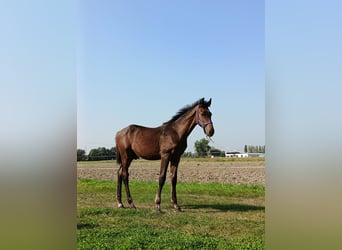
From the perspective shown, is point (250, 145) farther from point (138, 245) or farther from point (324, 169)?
point (138, 245)

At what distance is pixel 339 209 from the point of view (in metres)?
3.04

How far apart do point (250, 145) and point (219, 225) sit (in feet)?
2.85

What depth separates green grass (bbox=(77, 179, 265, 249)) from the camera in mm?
3707

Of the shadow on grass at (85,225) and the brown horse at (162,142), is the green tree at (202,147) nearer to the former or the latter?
the brown horse at (162,142)

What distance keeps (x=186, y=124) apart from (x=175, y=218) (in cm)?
98

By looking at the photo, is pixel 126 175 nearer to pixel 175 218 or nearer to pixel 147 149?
pixel 147 149

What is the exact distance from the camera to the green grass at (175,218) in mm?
3707

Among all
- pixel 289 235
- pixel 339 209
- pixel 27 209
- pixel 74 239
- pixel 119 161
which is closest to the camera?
pixel 339 209

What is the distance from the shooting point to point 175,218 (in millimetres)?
3947

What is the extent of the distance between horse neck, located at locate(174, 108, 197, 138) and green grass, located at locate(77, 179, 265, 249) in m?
0.56

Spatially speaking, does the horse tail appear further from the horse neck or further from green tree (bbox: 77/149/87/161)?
the horse neck

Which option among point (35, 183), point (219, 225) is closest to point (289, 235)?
point (219, 225)

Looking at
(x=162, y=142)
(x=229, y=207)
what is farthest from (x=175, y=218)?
(x=162, y=142)

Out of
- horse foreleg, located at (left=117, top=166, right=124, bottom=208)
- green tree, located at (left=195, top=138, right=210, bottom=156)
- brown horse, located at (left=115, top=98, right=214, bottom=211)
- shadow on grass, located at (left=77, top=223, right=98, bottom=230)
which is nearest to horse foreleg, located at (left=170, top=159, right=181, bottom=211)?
brown horse, located at (left=115, top=98, right=214, bottom=211)
